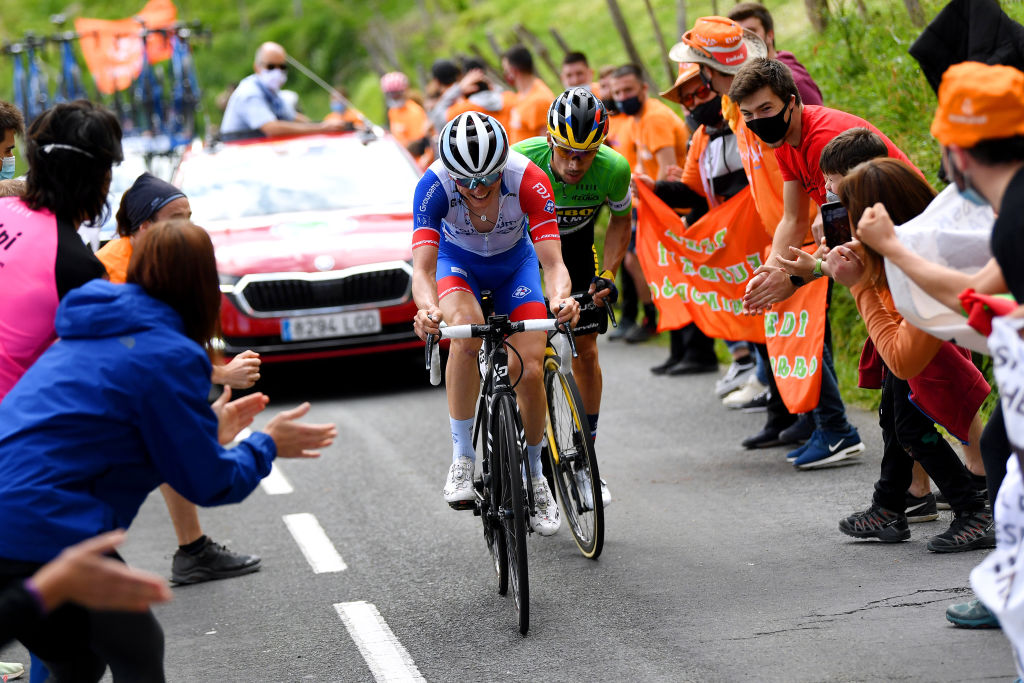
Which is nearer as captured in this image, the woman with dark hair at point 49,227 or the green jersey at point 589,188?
the woman with dark hair at point 49,227

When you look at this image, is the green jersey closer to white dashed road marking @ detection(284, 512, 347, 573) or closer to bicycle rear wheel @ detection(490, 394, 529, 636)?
bicycle rear wheel @ detection(490, 394, 529, 636)

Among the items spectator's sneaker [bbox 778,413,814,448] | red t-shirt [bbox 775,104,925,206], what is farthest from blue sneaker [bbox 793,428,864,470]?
red t-shirt [bbox 775,104,925,206]

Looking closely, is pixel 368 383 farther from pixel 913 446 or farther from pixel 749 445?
pixel 913 446

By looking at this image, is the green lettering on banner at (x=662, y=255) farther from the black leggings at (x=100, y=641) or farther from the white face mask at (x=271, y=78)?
the white face mask at (x=271, y=78)

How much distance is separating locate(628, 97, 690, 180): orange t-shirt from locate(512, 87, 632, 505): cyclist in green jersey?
3.37m

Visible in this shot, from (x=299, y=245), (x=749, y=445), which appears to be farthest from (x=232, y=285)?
(x=749, y=445)

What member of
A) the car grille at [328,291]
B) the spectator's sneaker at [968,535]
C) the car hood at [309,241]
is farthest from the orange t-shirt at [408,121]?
the spectator's sneaker at [968,535]

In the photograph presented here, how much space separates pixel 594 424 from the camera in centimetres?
709

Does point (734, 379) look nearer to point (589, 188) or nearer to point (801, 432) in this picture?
point (801, 432)

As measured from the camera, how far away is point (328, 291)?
35.3 feet

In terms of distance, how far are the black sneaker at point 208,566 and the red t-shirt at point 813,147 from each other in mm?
3410

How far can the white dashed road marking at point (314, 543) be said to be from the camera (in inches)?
263

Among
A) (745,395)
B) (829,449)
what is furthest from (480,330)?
(745,395)

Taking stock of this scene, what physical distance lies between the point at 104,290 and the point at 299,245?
747 centimetres
